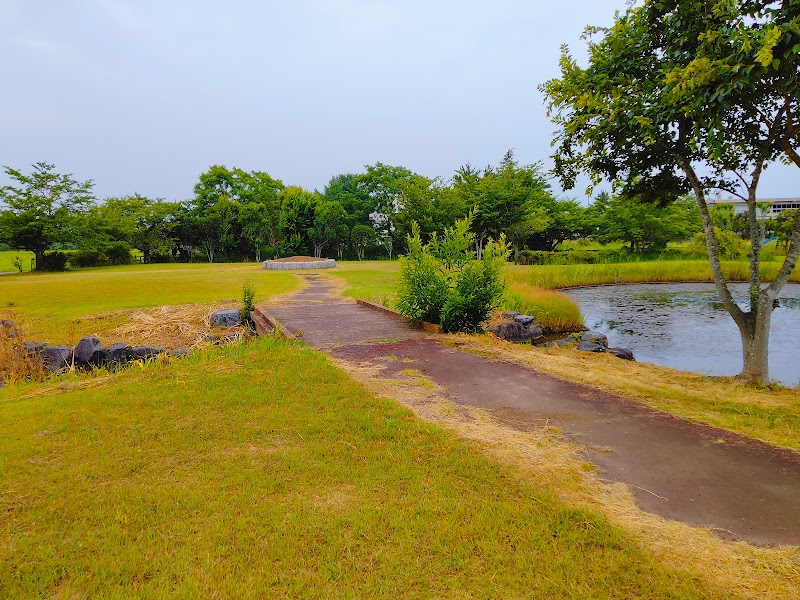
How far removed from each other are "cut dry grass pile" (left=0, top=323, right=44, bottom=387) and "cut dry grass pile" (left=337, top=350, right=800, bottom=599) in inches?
211

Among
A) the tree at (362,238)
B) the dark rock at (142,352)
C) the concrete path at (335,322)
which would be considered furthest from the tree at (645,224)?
the dark rock at (142,352)

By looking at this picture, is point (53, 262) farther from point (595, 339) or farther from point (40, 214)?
point (595, 339)

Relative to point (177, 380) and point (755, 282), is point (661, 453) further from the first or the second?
point (177, 380)

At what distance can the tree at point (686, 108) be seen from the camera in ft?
15.6

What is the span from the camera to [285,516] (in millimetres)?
2680

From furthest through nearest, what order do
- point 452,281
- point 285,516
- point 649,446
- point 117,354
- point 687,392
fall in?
point 452,281 → point 117,354 → point 687,392 → point 649,446 → point 285,516

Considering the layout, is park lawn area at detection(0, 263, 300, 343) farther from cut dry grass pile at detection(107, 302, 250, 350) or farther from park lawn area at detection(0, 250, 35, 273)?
park lawn area at detection(0, 250, 35, 273)

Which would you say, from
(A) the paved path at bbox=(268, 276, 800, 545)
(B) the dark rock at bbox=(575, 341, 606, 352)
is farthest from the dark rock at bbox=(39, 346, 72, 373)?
(B) the dark rock at bbox=(575, 341, 606, 352)

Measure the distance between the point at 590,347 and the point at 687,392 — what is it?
14.5 feet

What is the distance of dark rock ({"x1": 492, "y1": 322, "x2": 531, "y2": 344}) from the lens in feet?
34.4

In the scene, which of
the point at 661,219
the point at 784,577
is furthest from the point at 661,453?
the point at 661,219

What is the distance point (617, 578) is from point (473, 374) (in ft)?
11.8

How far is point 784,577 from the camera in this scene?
6.98 feet

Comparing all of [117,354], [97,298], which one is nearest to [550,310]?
[117,354]
